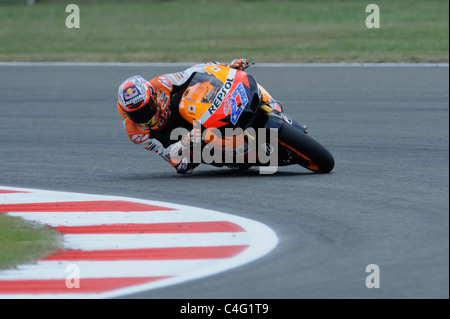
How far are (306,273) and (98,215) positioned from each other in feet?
8.20

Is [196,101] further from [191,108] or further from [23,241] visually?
[23,241]

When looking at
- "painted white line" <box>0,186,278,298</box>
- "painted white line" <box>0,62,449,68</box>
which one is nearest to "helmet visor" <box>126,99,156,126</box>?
"painted white line" <box>0,186,278,298</box>

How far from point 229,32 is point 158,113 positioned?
13.6 metres

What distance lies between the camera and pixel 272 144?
8.75m

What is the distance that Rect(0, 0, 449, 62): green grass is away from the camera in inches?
700

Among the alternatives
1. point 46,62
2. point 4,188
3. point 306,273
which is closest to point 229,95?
point 4,188

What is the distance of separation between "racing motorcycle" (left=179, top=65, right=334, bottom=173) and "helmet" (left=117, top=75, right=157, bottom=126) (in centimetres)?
34

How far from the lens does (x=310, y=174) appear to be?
8.88 m

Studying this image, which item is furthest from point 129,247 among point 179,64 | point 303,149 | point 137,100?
point 179,64

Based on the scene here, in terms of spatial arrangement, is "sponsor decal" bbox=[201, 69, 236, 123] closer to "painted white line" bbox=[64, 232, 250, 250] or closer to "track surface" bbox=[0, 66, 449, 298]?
"track surface" bbox=[0, 66, 449, 298]

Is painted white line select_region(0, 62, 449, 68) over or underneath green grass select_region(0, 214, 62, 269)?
over

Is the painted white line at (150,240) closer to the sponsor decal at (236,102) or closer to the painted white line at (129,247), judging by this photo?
the painted white line at (129,247)

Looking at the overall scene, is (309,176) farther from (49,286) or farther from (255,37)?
(255,37)

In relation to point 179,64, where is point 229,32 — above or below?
above
